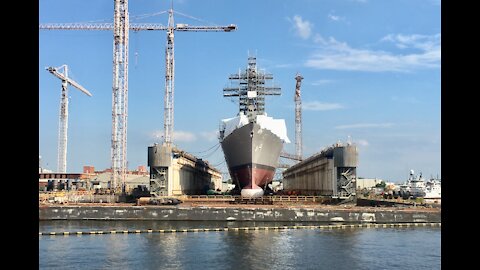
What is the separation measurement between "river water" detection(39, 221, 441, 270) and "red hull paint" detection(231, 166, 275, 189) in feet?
79.7

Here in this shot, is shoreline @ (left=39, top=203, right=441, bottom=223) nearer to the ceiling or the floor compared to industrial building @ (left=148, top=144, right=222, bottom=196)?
nearer to the floor

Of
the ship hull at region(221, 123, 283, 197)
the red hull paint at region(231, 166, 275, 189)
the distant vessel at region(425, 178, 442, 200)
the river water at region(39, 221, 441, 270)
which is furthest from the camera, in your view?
the distant vessel at region(425, 178, 442, 200)

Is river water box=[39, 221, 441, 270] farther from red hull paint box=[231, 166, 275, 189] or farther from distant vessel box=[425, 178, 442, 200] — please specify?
distant vessel box=[425, 178, 442, 200]

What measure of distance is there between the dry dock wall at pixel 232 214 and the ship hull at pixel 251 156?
17.0 m

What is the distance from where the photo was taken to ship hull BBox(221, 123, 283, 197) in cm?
6912

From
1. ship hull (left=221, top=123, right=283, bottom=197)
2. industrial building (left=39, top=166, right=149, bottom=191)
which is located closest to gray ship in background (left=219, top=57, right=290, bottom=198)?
ship hull (left=221, top=123, right=283, bottom=197)

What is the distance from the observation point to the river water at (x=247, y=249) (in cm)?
2844

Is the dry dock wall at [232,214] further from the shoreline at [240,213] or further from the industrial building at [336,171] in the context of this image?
the industrial building at [336,171]

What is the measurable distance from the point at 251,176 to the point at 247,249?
35.5m

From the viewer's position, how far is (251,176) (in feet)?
227

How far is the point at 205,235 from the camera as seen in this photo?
4075 cm

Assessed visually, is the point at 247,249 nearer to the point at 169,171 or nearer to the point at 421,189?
the point at 169,171
